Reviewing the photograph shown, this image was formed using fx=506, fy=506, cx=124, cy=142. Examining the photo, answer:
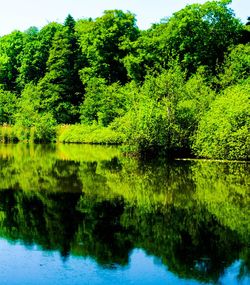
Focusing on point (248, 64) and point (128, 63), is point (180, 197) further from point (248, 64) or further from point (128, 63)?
point (128, 63)

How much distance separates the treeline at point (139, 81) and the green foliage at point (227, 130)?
0.06 m

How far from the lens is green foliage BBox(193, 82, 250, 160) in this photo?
29.3m

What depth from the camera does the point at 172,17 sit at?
57.9 metres

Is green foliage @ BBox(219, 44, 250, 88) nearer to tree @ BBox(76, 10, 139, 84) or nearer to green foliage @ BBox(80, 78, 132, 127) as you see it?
green foliage @ BBox(80, 78, 132, 127)

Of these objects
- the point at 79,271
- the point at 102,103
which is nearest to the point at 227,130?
the point at 79,271

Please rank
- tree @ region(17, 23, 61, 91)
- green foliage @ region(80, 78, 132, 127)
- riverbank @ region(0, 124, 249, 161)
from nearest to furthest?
riverbank @ region(0, 124, 249, 161), green foliage @ region(80, 78, 132, 127), tree @ region(17, 23, 61, 91)

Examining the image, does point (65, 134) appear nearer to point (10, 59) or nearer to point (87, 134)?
point (87, 134)

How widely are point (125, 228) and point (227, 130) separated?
17.7 m

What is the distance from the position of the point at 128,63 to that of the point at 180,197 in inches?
1653

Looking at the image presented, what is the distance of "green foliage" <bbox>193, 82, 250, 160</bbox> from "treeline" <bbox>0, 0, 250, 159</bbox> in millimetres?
61

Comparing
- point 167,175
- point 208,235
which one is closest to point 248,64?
point 167,175

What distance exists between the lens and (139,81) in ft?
193

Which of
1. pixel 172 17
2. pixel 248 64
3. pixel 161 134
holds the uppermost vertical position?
pixel 172 17

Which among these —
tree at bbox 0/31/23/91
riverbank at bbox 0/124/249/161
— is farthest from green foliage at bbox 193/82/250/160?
tree at bbox 0/31/23/91
